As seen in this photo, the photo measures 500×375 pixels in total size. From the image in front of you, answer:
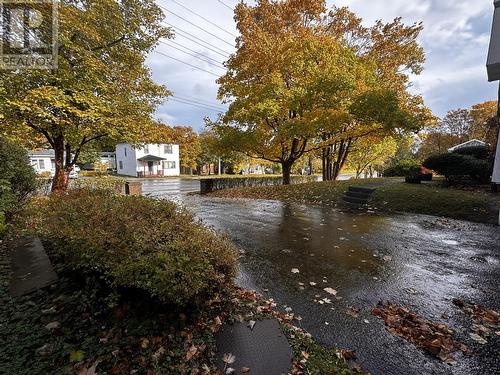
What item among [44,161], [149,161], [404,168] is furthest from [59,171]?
[44,161]

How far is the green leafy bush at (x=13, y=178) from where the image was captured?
18.8 ft

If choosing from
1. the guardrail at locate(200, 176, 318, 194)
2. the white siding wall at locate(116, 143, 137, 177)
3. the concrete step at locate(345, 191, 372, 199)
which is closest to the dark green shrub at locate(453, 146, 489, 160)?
the concrete step at locate(345, 191, 372, 199)

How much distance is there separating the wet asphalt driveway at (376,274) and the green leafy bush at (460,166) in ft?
18.0

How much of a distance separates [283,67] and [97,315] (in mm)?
13069

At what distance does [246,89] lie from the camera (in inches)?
505

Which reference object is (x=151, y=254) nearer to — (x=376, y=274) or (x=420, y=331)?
(x=420, y=331)

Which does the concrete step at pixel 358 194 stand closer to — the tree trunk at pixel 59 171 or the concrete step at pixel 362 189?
the concrete step at pixel 362 189

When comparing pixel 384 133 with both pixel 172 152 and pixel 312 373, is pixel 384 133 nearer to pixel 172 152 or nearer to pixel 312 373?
pixel 312 373

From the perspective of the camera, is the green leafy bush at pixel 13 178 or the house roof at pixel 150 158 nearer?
the green leafy bush at pixel 13 178

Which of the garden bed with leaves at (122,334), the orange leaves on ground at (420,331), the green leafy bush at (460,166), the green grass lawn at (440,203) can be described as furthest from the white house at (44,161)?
the orange leaves on ground at (420,331)

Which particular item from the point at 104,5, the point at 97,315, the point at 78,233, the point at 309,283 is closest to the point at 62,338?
the point at 97,315

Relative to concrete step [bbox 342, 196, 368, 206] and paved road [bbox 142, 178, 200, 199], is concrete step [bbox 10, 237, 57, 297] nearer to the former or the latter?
paved road [bbox 142, 178, 200, 199]

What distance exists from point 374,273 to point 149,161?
41.3 m

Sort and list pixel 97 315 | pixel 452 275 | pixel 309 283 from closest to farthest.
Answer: pixel 97 315 → pixel 309 283 → pixel 452 275
